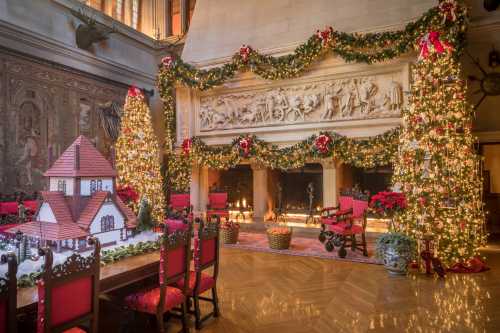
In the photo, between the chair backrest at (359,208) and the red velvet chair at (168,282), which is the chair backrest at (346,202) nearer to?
the chair backrest at (359,208)

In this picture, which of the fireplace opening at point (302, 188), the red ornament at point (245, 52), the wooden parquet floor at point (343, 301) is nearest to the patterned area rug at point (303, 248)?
the wooden parquet floor at point (343, 301)

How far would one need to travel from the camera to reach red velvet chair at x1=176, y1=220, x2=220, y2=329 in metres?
3.42

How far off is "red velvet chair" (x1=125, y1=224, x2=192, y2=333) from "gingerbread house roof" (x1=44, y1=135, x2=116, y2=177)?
1.17 meters

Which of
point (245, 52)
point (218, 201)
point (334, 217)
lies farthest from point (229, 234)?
point (245, 52)

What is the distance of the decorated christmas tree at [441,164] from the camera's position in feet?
17.3

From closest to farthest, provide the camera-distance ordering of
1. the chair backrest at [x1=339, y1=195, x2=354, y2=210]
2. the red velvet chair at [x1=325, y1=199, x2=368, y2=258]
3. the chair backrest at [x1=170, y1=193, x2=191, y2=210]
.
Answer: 1. the red velvet chair at [x1=325, y1=199, x2=368, y2=258]
2. the chair backrest at [x1=339, y1=195, x2=354, y2=210]
3. the chair backrest at [x1=170, y1=193, x2=191, y2=210]

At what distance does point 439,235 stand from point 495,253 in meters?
2.02

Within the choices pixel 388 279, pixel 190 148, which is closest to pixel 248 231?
pixel 190 148

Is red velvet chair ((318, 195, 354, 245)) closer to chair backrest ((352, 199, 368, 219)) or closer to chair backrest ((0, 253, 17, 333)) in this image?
chair backrest ((352, 199, 368, 219))

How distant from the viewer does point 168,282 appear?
2982mm

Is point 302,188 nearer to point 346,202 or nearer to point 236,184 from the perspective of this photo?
point 236,184

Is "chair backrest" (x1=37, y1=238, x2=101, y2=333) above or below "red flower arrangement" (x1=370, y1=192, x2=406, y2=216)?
below

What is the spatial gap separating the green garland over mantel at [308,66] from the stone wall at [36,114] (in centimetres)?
232

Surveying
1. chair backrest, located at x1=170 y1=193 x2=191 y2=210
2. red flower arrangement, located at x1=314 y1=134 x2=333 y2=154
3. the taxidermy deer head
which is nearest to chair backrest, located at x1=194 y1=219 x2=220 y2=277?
red flower arrangement, located at x1=314 y1=134 x2=333 y2=154
